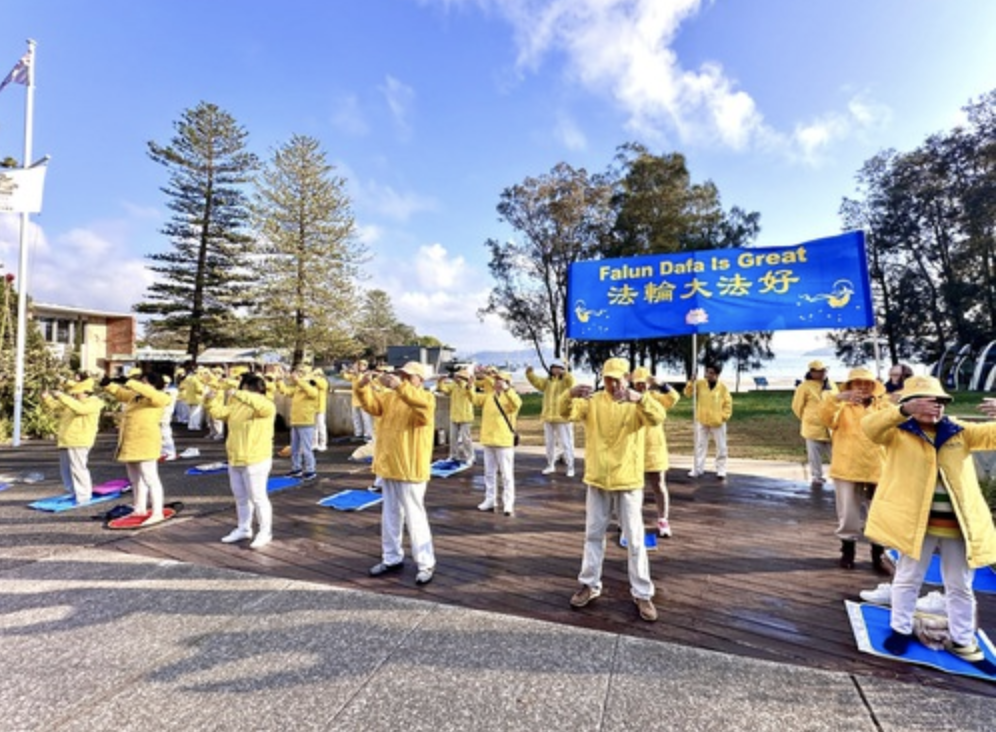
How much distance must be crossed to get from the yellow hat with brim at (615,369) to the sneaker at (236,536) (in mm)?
3875

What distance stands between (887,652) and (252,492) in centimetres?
498

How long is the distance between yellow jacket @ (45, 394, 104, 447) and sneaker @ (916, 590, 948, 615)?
8.32m

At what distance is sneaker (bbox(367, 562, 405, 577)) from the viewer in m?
4.08

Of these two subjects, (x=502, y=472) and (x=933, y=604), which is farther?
(x=502, y=472)

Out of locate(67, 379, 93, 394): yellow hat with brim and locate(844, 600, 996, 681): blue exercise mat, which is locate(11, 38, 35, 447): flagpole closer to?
locate(67, 379, 93, 394): yellow hat with brim

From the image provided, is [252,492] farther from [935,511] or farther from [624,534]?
[935,511]

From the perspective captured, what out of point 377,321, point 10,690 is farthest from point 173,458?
point 377,321

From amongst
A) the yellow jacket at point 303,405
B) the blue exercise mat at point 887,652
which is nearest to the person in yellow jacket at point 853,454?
the blue exercise mat at point 887,652

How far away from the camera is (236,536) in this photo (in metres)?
4.91

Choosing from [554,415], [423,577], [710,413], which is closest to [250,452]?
[423,577]

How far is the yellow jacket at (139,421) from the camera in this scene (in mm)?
5281

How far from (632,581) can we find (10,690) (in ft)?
11.6

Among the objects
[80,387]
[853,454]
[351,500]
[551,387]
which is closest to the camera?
[853,454]

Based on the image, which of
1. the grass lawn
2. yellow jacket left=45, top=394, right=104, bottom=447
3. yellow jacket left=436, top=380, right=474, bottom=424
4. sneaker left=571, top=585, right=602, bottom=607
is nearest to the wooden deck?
sneaker left=571, top=585, right=602, bottom=607
